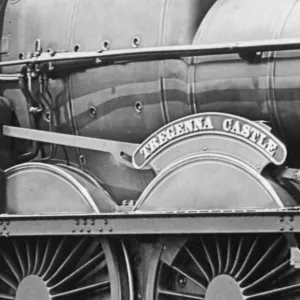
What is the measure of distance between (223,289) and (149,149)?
4.47ft

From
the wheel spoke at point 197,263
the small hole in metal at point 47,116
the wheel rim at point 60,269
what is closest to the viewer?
the wheel spoke at point 197,263

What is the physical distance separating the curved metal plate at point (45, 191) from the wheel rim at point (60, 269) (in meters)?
0.29

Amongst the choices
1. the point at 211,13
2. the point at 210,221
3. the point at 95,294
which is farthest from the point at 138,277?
the point at 211,13

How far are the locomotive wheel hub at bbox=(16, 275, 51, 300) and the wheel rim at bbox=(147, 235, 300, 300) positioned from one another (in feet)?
3.93

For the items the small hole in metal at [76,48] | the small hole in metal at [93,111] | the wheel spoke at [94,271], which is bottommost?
the wheel spoke at [94,271]

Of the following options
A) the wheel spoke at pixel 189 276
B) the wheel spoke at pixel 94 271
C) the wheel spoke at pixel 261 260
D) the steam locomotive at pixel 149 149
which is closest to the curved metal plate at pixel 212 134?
the steam locomotive at pixel 149 149

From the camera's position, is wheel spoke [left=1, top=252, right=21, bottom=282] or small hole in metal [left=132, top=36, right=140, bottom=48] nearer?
small hole in metal [left=132, top=36, right=140, bottom=48]

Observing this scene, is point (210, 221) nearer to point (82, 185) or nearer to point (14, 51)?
point (82, 185)

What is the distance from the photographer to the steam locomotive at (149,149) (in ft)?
32.8

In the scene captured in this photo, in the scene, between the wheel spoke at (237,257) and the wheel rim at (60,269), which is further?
the wheel rim at (60,269)

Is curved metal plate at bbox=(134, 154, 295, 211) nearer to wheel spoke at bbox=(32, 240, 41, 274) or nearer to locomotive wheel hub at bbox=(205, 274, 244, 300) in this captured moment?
locomotive wheel hub at bbox=(205, 274, 244, 300)

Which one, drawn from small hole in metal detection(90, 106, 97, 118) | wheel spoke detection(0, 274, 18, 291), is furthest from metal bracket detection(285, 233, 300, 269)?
wheel spoke detection(0, 274, 18, 291)

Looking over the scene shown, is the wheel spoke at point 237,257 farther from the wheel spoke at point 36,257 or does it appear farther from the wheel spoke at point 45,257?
the wheel spoke at point 36,257

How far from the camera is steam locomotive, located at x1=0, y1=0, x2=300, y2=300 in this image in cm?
999
